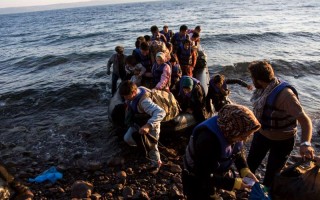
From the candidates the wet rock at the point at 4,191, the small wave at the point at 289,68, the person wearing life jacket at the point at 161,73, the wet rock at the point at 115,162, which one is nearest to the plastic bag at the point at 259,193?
the wet rock at the point at 115,162

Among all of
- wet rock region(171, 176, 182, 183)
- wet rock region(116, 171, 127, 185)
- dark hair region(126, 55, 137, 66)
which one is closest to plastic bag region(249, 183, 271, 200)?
wet rock region(171, 176, 182, 183)

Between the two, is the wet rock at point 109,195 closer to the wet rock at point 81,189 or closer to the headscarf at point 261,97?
the wet rock at point 81,189

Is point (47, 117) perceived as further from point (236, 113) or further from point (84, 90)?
point (236, 113)

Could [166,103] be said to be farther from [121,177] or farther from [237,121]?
[237,121]

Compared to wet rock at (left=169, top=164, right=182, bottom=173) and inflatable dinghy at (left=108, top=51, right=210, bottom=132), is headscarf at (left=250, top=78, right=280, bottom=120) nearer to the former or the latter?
wet rock at (left=169, top=164, right=182, bottom=173)

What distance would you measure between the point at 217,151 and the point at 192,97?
3.94 meters

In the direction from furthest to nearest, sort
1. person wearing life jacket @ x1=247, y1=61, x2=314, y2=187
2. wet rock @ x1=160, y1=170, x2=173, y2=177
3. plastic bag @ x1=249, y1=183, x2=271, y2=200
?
wet rock @ x1=160, y1=170, x2=173, y2=177
person wearing life jacket @ x1=247, y1=61, x2=314, y2=187
plastic bag @ x1=249, y1=183, x2=271, y2=200

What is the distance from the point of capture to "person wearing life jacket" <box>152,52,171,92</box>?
675 centimetres

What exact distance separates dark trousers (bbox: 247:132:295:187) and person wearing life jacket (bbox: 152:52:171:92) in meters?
2.81

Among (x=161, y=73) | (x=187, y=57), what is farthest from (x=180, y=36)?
(x=161, y=73)

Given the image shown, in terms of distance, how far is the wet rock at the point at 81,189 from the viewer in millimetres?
5082

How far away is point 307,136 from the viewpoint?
342 centimetres

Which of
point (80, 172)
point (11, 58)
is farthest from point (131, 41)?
point (80, 172)

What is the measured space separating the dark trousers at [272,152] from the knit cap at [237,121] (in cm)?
160
